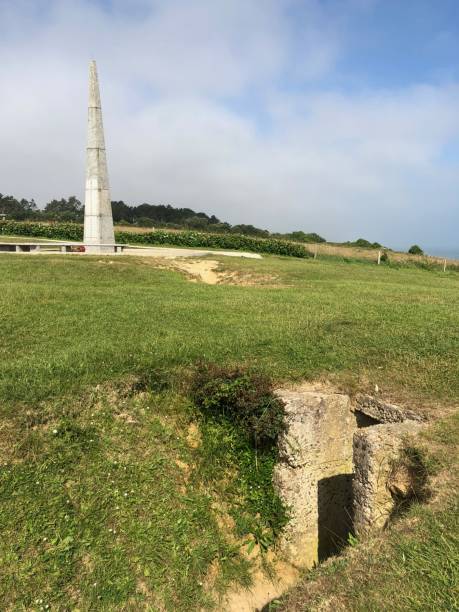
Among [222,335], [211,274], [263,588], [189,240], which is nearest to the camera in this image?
[263,588]

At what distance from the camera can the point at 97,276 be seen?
13.4 meters

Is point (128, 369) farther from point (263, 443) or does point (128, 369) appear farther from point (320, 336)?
point (320, 336)

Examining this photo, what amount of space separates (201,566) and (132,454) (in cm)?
139

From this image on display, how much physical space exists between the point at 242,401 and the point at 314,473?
119 centimetres

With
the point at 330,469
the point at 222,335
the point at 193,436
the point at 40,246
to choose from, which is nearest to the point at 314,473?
the point at 330,469

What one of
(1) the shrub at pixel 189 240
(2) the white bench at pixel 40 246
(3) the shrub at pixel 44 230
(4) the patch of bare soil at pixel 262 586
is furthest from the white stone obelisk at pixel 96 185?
(4) the patch of bare soil at pixel 262 586

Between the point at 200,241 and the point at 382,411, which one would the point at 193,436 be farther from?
the point at 200,241

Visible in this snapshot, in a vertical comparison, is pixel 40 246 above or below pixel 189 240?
below

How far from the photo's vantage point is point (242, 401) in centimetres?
544

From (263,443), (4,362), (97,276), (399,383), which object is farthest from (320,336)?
(97,276)

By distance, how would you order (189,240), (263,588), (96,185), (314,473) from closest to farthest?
(263,588)
(314,473)
(96,185)
(189,240)

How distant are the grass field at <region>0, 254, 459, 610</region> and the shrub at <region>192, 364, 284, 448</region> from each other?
0.66 feet

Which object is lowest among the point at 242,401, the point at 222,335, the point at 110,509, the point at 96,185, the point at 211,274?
the point at 110,509

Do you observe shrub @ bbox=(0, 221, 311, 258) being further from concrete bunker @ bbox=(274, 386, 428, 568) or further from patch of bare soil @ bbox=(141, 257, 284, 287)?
concrete bunker @ bbox=(274, 386, 428, 568)
